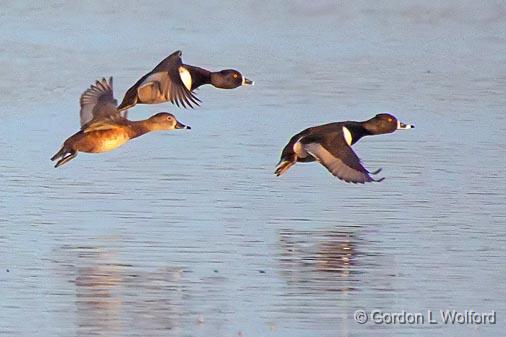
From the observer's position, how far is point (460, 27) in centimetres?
1883

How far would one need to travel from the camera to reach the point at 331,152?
10.8 meters

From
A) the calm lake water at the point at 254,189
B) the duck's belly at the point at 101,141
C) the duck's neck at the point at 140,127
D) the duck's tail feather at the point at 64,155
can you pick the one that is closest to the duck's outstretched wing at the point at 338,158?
the calm lake water at the point at 254,189

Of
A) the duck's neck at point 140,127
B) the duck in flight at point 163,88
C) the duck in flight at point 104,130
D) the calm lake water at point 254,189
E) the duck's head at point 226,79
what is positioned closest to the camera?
the calm lake water at point 254,189

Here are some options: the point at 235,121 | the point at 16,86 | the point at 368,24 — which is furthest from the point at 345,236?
the point at 368,24

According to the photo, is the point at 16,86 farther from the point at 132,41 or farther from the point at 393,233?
the point at 393,233

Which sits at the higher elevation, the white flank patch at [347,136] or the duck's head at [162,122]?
the duck's head at [162,122]

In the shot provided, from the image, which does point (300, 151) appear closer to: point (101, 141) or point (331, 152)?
point (331, 152)

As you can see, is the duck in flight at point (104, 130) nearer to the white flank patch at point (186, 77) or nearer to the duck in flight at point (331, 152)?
the white flank patch at point (186, 77)

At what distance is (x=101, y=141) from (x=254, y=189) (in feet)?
3.64

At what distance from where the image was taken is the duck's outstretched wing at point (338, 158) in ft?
34.8

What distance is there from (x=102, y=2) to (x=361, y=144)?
786cm
